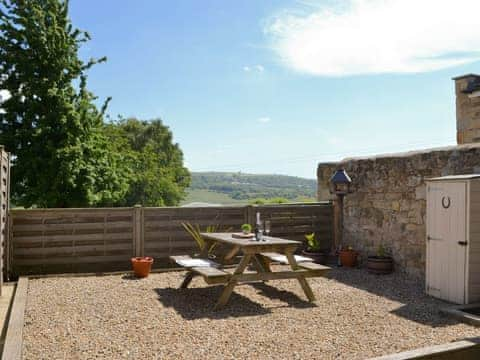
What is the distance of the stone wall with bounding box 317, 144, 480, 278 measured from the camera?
698cm

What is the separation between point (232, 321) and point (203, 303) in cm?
93

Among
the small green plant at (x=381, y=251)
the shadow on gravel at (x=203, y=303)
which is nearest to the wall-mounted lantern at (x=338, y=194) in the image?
the small green plant at (x=381, y=251)

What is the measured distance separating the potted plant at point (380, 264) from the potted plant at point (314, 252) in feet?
3.51

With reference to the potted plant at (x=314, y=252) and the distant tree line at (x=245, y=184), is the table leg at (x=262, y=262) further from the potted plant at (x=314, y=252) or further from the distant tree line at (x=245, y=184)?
the distant tree line at (x=245, y=184)

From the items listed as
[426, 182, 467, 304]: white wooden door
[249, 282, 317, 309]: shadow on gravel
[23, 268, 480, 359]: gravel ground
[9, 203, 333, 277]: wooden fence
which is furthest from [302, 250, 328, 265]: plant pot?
[426, 182, 467, 304]: white wooden door

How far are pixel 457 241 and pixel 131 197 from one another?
1958 cm

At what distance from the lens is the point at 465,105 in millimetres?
10062

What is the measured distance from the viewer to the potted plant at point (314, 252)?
884 cm

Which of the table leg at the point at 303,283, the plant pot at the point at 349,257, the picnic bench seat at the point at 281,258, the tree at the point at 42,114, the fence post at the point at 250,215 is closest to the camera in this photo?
the table leg at the point at 303,283

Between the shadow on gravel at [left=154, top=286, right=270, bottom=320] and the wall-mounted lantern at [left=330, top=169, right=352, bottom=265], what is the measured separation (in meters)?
3.21

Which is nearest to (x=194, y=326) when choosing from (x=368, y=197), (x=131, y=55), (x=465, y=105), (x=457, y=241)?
(x=457, y=241)

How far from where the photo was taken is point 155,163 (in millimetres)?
26594

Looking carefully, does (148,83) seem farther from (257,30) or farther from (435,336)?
(435,336)

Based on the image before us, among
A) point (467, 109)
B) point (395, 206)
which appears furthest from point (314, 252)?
point (467, 109)
